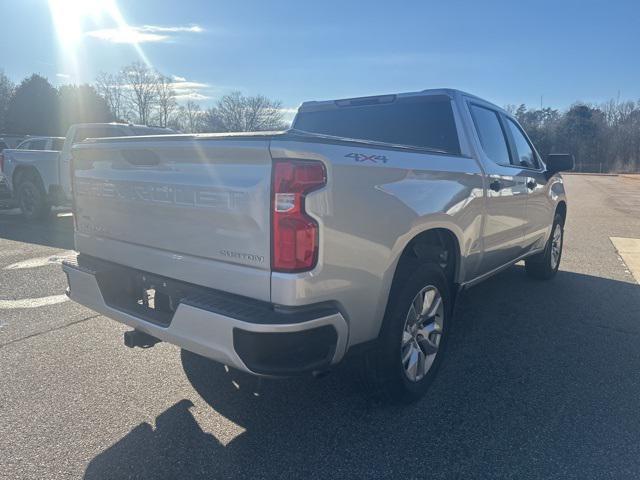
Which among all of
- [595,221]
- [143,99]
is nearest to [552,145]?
[143,99]

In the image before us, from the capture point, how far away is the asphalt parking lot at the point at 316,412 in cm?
256

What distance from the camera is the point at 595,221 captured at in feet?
41.3

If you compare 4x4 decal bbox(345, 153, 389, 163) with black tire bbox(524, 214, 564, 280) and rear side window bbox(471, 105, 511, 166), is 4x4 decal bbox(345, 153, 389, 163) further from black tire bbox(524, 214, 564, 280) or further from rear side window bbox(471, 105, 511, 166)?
black tire bbox(524, 214, 564, 280)

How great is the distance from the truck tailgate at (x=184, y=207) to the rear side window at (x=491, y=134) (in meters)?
2.55

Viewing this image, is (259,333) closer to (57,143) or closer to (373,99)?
(373,99)

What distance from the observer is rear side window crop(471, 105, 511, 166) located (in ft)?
14.0

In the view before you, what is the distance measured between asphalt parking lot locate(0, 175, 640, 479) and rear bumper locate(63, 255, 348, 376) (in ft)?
2.00

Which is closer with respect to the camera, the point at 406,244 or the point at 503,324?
the point at 406,244

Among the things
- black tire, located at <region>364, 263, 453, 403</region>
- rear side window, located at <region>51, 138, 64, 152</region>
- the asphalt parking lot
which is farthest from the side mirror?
rear side window, located at <region>51, 138, 64, 152</region>

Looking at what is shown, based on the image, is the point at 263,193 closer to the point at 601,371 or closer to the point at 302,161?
the point at 302,161

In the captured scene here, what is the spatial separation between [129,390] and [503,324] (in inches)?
129

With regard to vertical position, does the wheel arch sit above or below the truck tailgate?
A: below

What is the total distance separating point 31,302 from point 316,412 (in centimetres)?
359

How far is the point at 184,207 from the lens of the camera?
→ 2.59 m
